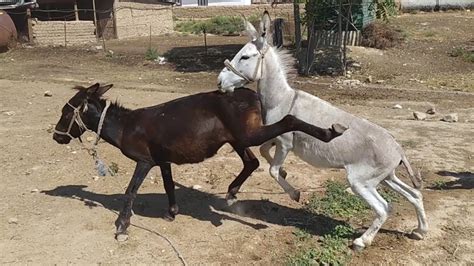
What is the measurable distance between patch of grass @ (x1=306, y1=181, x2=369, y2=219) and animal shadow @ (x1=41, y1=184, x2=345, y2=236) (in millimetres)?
149

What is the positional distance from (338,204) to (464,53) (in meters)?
15.0

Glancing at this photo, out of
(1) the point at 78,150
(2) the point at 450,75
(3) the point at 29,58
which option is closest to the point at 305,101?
(1) the point at 78,150

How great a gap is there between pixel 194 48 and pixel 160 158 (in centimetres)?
1773

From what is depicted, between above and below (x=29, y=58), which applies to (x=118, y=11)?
above

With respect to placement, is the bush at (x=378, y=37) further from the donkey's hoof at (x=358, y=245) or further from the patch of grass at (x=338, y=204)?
the donkey's hoof at (x=358, y=245)

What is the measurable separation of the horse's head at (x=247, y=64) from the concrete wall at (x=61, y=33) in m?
19.9

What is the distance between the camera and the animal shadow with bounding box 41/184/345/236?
18.1ft

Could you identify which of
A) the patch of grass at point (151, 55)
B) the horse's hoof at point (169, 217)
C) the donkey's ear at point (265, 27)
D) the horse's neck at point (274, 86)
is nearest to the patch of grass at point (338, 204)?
the horse's neck at point (274, 86)

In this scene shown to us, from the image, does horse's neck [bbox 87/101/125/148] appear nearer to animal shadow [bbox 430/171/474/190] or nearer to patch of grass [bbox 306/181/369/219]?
patch of grass [bbox 306/181/369/219]

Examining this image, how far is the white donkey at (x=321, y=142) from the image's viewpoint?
4.85 m

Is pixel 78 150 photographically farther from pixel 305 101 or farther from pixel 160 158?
pixel 305 101

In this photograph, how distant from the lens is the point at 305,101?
5176 millimetres

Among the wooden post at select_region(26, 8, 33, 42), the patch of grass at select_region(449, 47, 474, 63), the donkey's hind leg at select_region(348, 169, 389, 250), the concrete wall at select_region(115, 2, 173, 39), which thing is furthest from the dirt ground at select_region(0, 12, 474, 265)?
the concrete wall at select_region(115, 2, 173, 39)

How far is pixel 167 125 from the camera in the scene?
5.23 m
